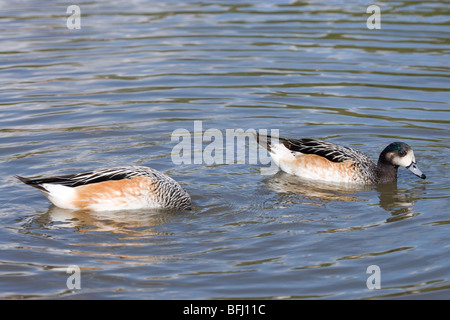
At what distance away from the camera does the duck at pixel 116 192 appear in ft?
33.2

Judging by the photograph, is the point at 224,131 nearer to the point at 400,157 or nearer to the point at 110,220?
the point at 400,157

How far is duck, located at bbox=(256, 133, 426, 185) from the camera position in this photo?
11664 millimetres

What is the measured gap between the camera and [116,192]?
1023 cm

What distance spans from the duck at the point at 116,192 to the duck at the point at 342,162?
222 centimetres

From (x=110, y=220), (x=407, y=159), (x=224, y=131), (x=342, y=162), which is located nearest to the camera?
(x=110, y=220)

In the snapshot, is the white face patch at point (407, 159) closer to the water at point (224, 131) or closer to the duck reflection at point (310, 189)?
the water at point (224, 131)

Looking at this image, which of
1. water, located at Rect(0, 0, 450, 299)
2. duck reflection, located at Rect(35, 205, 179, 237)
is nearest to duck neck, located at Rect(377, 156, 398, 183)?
water, located at Rect(0, 0, 450, 299)

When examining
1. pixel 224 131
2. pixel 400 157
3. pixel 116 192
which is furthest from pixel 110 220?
pixel 400 157

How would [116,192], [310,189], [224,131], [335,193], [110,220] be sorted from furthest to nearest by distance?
1. [224,131]
2. [310,189]
3. [335,193]
4. [116,192]
5. [110,220]

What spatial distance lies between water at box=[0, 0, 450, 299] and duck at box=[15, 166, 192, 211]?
0.16m

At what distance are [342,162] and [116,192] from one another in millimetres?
3352

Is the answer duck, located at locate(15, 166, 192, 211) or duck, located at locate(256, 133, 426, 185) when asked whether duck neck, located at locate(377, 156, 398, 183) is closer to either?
duck, located at locate(256, 133, 426, 185)

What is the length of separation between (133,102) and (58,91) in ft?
5.28
